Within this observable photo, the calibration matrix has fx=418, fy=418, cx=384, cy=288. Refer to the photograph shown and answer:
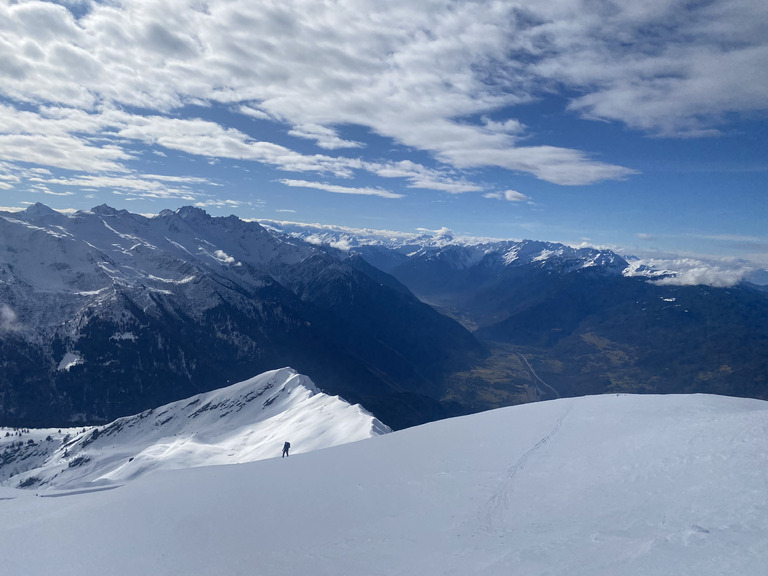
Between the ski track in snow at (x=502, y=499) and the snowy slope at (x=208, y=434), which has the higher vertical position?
the ski track in snow at (x=502, y=499)

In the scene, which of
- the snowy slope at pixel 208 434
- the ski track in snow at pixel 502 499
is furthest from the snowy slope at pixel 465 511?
the snowy slope at pixel 208 434

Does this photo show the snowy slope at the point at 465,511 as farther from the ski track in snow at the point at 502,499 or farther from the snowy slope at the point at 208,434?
the snowy slope at the point at 208,434

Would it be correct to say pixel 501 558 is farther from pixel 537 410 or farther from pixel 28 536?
pixel 28 536

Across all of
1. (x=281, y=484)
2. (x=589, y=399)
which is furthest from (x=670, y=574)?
(x=589, y=399)

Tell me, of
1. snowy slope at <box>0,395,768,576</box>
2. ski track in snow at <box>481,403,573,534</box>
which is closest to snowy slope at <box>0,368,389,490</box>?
snowy slope at <box>0,395,768,576</box>

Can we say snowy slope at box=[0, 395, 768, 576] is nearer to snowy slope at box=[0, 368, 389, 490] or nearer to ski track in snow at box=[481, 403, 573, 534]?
ski track in snow at box=[481, 403, 573, 534]

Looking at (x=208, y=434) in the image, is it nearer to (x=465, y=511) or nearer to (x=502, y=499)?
(x=465, y=511)

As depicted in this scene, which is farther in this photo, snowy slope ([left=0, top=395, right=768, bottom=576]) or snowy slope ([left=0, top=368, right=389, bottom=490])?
snowy slope ([left=0, top=368, right=389, bottom=490])
